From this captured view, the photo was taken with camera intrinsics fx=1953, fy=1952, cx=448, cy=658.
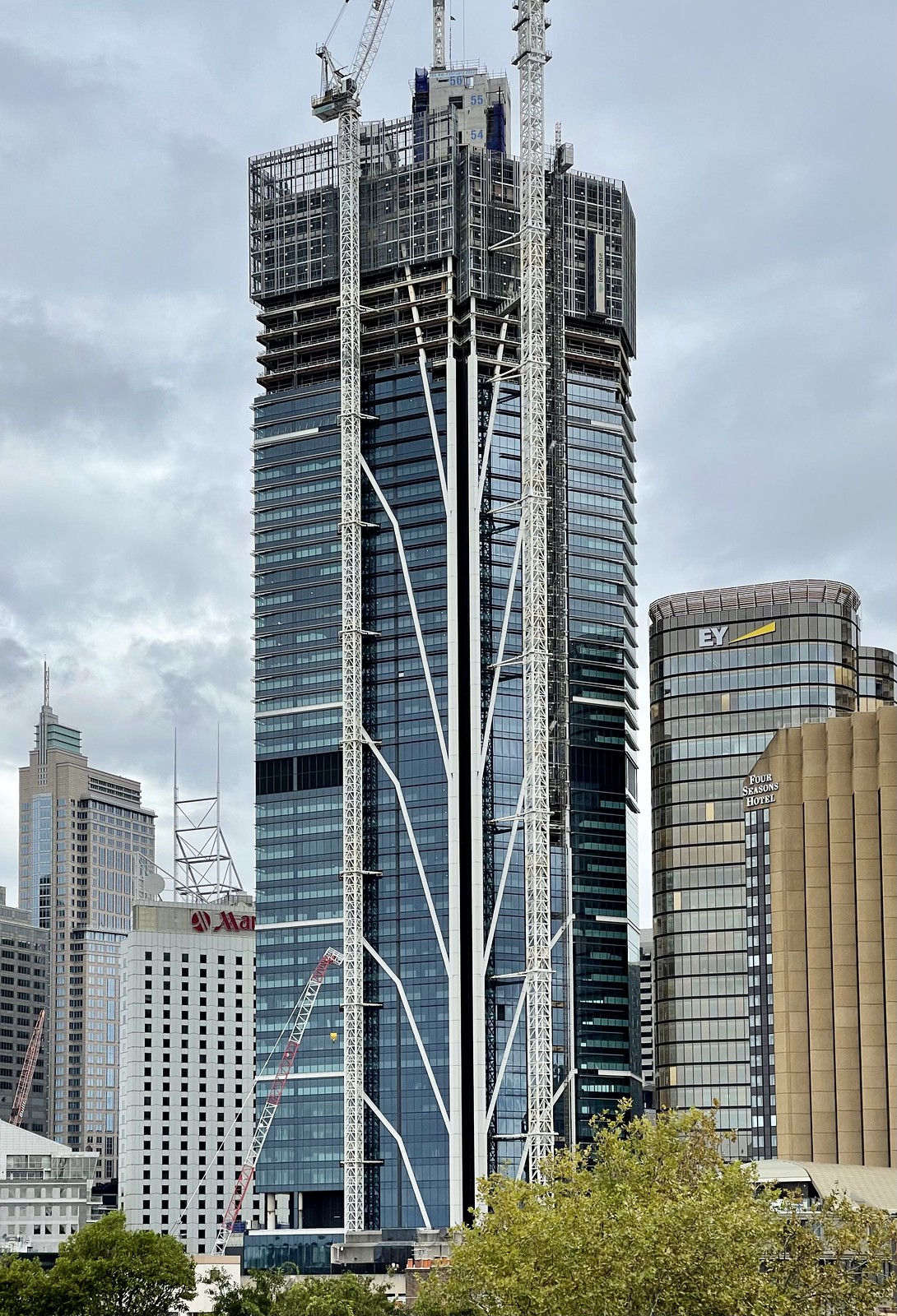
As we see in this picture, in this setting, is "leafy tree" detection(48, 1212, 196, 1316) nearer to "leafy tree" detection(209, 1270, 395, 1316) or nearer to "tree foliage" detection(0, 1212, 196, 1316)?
"tree foliage" detection(0, 1212, 196, 1316)

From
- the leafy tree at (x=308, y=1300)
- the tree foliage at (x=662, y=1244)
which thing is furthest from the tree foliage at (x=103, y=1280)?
the tree foliage at (x=662, y=1244)

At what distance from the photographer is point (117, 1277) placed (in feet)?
559

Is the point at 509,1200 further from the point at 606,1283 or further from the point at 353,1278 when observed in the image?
the point at 353,1278

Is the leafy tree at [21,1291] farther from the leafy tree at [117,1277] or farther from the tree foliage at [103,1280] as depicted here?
the leafy tree at [117,1277]

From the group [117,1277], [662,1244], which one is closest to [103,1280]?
[117,1277]

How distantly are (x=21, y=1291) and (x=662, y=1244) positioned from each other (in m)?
76.5

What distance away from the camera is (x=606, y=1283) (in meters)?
111

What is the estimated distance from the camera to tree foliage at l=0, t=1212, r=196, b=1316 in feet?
546

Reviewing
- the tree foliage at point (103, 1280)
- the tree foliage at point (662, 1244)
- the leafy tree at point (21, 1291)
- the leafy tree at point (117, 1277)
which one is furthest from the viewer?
the leafy tree at point (117, 1277)

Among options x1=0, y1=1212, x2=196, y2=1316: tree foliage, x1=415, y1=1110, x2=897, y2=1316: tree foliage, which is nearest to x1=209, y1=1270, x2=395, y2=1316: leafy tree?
x1=0, y1=1212, x2=196, y2=1316: tree foliage

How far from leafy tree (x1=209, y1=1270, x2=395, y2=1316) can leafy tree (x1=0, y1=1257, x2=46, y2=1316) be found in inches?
598

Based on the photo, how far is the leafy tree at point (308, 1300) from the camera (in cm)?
15875

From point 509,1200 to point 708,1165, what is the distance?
14.1m

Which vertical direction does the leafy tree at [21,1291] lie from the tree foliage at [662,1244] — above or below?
below
